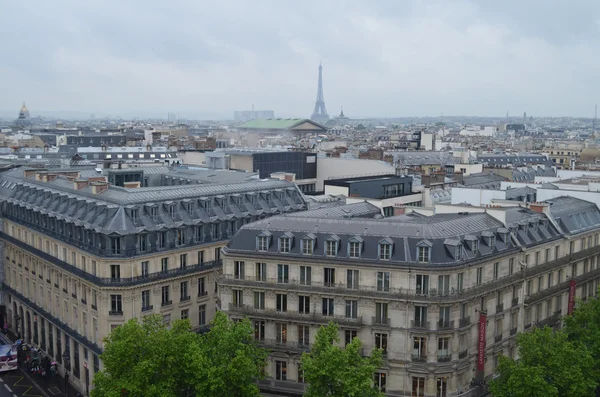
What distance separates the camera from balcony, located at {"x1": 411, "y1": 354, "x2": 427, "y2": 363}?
5903cm

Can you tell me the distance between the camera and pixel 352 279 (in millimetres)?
61281

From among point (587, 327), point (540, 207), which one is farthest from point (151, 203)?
point (587, 327)

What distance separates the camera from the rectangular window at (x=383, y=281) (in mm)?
60000

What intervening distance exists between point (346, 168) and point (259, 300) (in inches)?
2517

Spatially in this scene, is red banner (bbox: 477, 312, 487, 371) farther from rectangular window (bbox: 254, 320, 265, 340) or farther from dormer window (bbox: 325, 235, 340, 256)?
rectangular window (bbox: 254, 320, 265, 340)

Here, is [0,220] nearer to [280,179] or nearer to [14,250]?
[14,250]

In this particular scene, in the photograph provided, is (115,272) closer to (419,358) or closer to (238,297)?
(238,297)

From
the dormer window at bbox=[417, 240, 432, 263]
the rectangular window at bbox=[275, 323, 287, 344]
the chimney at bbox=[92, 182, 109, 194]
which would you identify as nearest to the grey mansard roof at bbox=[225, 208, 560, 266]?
the dormer window at bbox=[417, 240, 432, 263]

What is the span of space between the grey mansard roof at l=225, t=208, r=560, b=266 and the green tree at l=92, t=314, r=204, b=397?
39.9ft

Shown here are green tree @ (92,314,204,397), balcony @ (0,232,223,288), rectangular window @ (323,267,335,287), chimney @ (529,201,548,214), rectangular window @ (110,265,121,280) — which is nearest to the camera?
green tree @ (92,314,204,397)

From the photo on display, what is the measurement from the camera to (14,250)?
92062mm

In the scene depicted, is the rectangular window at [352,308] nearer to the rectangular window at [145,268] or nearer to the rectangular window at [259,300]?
the rectangular window at [259,300]

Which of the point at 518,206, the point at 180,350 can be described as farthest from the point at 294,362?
the point at 518,206

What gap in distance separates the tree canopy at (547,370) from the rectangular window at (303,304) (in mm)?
16578
